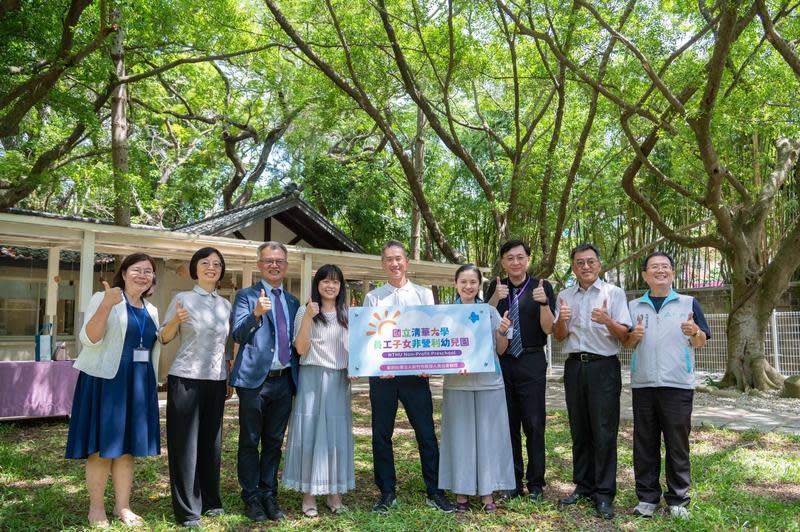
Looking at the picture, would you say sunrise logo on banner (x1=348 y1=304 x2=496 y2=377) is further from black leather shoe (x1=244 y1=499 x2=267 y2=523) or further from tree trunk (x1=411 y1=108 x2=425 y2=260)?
tree trunk (x1=411 y1=108 x2=425 y2=260)

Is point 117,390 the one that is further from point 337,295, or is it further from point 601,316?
point 601,316

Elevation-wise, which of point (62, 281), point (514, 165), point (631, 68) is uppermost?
point (631, 68)

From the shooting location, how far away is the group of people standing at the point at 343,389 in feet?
12.3

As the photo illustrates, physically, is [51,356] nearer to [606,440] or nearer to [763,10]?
[606,440]

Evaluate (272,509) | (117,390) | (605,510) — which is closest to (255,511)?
(272,509)

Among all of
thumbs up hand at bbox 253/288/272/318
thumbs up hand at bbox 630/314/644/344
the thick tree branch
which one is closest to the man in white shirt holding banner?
thumbs up hand at bbox 253/288/272/318

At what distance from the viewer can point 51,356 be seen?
785 centimetres

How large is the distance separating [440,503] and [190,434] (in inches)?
66.5

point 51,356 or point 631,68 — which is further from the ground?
point 631,68

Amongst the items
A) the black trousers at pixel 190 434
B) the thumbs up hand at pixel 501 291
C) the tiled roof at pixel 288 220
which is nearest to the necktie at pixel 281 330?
the black trousers at pixel 190 434

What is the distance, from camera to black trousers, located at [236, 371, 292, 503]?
3.87m

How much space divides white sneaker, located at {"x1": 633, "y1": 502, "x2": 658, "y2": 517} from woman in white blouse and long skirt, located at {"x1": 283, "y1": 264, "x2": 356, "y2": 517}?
74.6 inches

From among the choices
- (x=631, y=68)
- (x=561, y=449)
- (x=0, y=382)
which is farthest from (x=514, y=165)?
(x=0, y=382)

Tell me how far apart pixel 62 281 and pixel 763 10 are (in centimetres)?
1168
